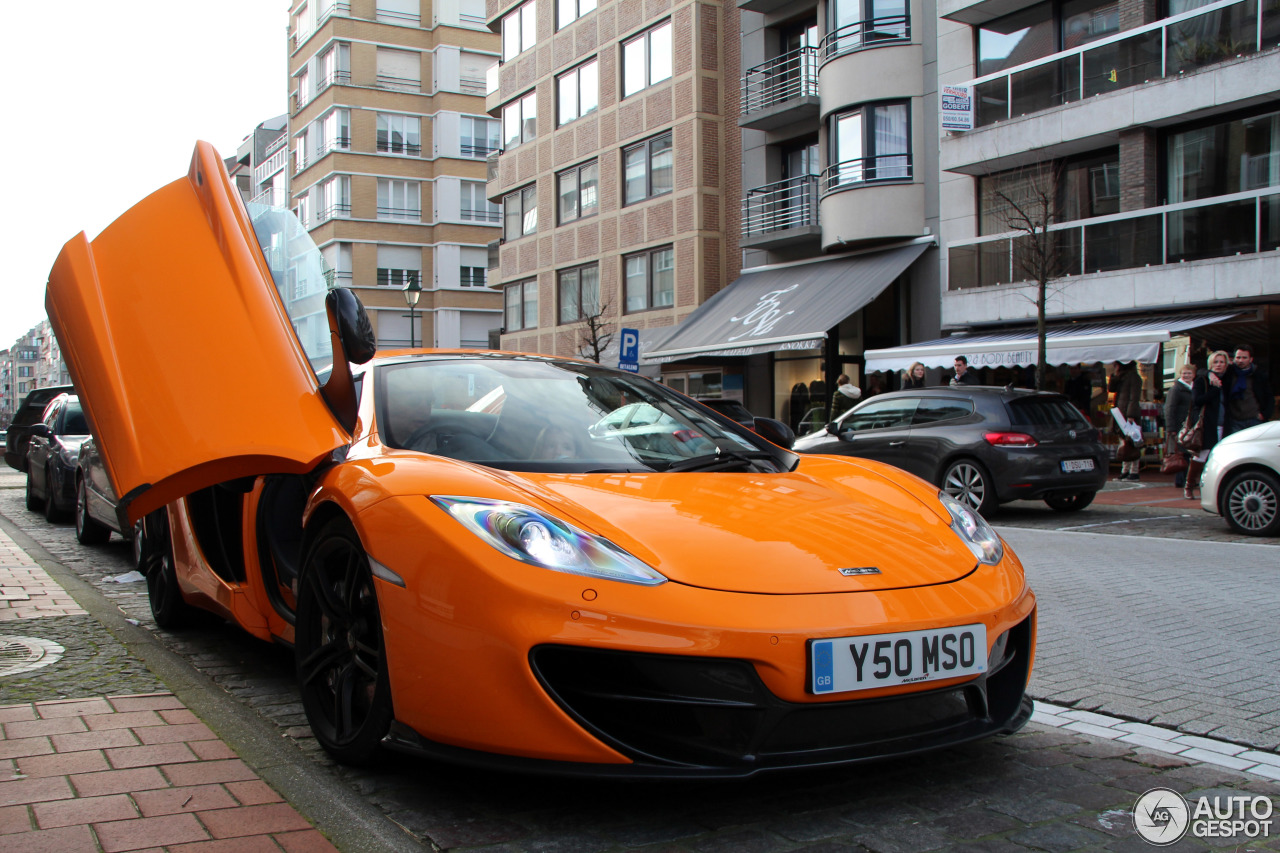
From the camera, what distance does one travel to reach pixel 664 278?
2889 centimetres

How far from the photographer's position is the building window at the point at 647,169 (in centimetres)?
2888

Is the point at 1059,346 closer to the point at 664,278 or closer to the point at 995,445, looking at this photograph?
the point at 995,445

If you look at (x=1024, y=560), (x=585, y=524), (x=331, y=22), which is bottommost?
(x=1024, y=560)

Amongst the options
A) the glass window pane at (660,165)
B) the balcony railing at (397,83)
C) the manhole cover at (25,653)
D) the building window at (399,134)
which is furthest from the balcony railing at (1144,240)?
the balcony railing at (397,83)

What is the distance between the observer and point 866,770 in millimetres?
3117

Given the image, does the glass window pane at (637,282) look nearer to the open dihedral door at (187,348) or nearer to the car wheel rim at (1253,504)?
the car wheel rim at (1253,504)

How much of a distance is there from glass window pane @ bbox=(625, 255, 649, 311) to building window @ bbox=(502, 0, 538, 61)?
9530 millimetres

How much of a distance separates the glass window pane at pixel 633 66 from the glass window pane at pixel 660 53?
42 centimetres

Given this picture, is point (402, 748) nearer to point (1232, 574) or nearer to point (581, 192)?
point (1232, 574)

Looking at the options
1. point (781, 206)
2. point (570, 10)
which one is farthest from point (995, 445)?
point (570, 10)

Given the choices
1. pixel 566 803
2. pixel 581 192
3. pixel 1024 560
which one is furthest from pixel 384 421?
pixel 581 192

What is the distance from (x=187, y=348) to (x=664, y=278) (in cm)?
2535

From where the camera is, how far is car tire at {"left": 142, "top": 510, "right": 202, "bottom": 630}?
205 inches

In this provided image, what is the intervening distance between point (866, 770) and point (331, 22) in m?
53.9
